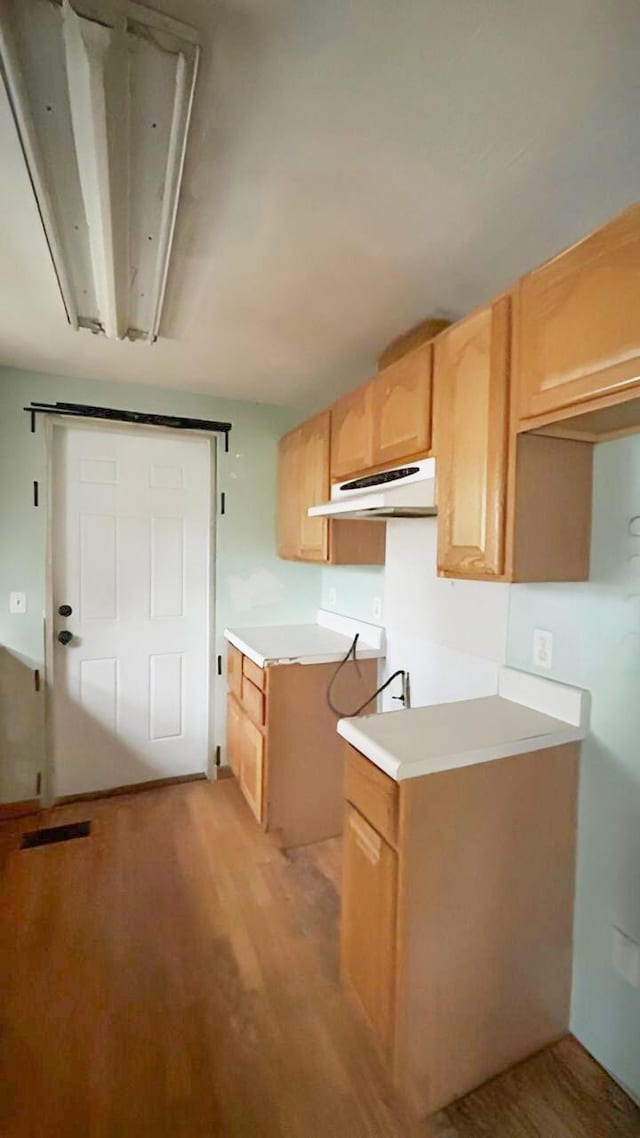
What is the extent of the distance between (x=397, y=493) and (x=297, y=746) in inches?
52.2

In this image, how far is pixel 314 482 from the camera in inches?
93.8

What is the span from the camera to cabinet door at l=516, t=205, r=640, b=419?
931 mm

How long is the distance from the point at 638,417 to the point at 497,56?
78cm

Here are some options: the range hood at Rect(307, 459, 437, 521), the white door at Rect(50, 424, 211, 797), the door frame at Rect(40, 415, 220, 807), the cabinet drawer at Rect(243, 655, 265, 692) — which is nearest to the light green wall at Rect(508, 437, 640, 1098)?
the range hood at Rect(307, 459, 437, 521)

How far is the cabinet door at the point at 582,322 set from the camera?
0.93m

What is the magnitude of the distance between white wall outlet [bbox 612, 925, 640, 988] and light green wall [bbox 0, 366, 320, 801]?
2141 millimetres

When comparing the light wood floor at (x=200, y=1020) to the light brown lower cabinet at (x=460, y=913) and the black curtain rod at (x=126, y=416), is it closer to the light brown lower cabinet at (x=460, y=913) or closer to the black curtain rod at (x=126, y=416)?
the light brown lower cabinet at (x=460, y=913)

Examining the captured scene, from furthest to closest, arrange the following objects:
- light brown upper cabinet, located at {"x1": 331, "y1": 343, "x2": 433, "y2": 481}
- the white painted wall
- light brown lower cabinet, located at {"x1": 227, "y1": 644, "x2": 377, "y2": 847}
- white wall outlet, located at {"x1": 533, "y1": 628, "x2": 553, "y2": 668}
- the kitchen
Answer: light brown lower cabinet, located at {"x1": 227, "y1": 644, "x2": 377, "y2": 847} < the white painted wall < light brown upper cabinet, located at {"x1": 331, "y1": 343, "x2": 433, "y2": 481} < white wall outlet, located at {"x1": 533, "y1": 628, "x2": 553, "y2": 668} < the kitchen

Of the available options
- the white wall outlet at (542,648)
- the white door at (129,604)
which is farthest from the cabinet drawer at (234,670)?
the white wall outlet at (542,648)

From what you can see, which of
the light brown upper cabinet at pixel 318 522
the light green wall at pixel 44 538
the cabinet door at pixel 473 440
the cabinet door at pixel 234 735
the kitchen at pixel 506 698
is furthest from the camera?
the cabinet door at pixel 234 735

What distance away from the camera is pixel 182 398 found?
8.90 feet

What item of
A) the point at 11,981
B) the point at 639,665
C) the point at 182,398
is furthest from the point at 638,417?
the point at 11,981

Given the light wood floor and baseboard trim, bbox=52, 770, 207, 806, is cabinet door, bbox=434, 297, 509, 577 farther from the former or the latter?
baseboard trim, bbox=52, 770, 207, 806

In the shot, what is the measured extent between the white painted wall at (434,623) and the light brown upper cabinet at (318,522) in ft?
0.38
